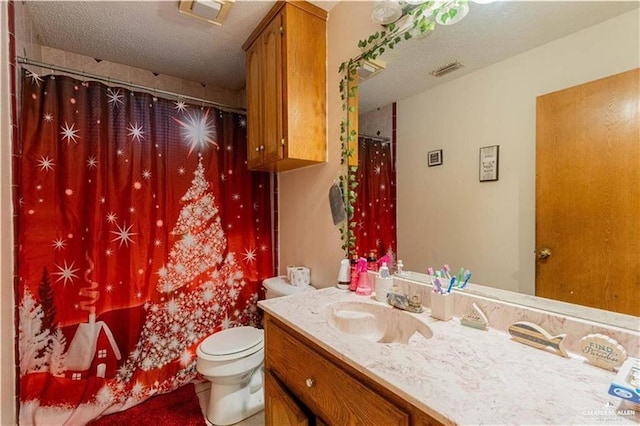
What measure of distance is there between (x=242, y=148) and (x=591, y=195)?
1945 mm

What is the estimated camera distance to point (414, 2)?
3.59 feet

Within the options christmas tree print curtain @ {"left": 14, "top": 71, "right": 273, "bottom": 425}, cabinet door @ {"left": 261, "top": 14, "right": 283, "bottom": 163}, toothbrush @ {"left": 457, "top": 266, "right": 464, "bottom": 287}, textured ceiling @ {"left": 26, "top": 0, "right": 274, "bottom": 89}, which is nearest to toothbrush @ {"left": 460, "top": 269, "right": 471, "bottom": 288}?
toothbrush @ {"left": 457, "top": 266, "right": 464, "bottom": 287}

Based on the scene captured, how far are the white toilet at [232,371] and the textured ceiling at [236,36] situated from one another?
1.30m

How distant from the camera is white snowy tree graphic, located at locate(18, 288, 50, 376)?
1.44 meters

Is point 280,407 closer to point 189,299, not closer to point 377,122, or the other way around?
point 189,299

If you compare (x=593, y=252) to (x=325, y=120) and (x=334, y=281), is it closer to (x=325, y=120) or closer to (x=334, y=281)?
(x=334, y=281)

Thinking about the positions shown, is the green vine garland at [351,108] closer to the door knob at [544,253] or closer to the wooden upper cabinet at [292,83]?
the wooden upper cabinet at [292,83]

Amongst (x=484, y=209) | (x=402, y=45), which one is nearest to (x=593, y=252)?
(x=484, y=209)

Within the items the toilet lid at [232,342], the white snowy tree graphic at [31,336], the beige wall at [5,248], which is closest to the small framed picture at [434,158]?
the toilet lid at [232,342]

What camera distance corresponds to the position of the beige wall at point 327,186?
1426mm

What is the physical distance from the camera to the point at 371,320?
114cm

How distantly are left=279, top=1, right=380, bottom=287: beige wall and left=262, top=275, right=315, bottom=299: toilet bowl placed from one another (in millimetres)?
94

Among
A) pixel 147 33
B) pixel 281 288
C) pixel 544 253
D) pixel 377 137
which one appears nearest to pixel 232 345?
pixel 281 288

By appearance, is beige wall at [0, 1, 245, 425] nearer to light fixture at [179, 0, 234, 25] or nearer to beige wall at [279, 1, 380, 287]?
light fixture at [179, 0, 234, 25]
